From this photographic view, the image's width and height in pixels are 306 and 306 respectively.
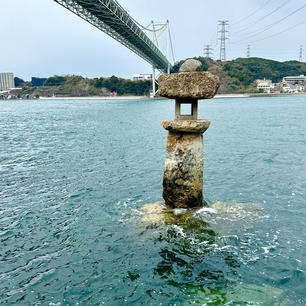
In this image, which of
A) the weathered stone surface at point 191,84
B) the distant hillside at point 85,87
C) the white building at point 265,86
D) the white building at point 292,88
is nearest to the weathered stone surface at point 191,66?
the weathered stone surface at point 191,84

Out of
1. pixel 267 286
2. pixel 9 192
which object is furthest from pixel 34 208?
pixel 267 286

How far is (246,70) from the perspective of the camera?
98.9 meters

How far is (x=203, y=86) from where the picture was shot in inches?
193

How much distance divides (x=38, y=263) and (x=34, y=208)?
2179mm

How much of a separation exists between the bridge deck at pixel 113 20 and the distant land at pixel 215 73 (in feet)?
123

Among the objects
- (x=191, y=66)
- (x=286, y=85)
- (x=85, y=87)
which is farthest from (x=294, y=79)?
(x=191, y=66)

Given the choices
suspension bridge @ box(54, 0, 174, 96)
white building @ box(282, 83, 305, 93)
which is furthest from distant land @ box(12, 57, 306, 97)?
suspension bridge @ box(54, 0, 174, 96)

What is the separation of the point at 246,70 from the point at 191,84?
102 metres

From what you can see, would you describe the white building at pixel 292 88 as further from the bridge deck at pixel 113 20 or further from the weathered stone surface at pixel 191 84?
the weathered stone surface at pixel 191 84

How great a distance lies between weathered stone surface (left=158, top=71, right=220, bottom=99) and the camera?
489cm

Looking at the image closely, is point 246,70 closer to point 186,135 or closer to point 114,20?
point 114,20

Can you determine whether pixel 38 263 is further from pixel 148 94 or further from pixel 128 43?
pixel 148 94

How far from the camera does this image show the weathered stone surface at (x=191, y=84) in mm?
4887

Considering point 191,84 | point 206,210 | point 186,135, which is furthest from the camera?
point 206,210
